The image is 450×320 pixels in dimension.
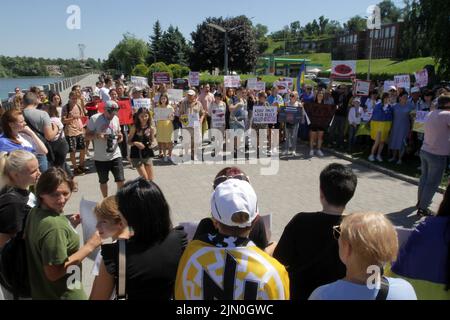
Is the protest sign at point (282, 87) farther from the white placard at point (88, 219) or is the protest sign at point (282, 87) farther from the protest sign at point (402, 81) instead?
the white placard at point (88, 219)

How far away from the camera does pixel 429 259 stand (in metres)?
Result: 2.34

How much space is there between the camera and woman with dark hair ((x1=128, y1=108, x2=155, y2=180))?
22.4ft

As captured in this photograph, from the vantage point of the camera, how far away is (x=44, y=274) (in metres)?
2.46

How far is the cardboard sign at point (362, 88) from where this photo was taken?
1177 cm

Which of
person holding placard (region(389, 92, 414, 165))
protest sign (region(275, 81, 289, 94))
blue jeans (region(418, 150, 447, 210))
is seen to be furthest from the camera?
protest sign (region(275, 81, 289, 94))

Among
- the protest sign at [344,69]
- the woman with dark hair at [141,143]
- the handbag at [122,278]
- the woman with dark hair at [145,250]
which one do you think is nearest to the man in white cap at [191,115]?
the woman with dark hair at [141,143]

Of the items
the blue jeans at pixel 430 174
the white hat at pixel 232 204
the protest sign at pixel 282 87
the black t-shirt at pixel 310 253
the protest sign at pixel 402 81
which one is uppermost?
the protest sign at pixel 402 81

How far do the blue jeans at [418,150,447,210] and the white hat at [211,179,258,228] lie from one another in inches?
199

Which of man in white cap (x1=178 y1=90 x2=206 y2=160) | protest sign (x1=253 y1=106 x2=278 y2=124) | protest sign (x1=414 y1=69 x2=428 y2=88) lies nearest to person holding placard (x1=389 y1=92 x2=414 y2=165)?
protest sign (x1=414 y1=69 x2=428 y2=88)

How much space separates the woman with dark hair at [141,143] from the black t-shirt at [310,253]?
15.3 feet

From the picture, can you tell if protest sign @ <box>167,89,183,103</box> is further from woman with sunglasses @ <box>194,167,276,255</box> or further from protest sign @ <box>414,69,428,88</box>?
woman with sunglasses @ <box>194,167,276,255</box>

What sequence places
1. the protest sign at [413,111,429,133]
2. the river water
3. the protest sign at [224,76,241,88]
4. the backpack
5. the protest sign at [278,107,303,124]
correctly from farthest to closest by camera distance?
the river water, the protest sign at [224,76,241,88], the protest sign at [278,107,303,124], the protest sign at [413,111,429,133], the backpack
